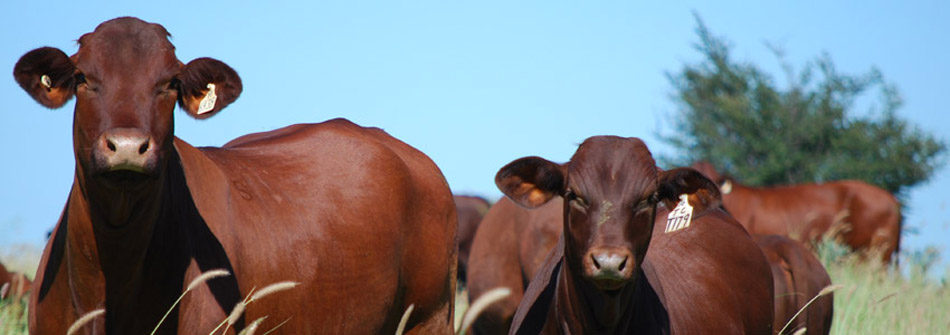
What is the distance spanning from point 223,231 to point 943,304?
762 cm

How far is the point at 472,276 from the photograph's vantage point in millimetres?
10562

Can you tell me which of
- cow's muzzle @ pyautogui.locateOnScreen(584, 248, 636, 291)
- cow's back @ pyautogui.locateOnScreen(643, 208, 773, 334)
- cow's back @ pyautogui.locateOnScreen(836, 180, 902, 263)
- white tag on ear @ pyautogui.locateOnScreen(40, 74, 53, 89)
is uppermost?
white tag on ear @ pyautogui.locateOnScreen(40, 74, 53, 89)

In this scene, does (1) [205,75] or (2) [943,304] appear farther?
(2) [943,304]

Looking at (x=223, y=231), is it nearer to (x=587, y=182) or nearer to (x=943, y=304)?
(x=587, y=182)

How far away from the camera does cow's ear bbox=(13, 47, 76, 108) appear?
4.45m

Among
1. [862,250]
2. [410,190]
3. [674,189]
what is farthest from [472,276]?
[862,250]

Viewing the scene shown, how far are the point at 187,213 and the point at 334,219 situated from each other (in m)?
1.13

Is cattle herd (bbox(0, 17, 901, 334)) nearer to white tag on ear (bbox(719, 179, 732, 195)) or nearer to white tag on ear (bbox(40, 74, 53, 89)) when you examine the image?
white tag on ear (bbox(40, 74, 53, 89))

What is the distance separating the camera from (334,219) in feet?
19.1

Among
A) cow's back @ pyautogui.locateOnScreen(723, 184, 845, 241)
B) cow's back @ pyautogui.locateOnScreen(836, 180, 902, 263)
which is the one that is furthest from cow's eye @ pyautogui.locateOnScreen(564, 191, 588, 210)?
cow's back @ pyautogui.locateOnScreen(836, 180, 902, 263)

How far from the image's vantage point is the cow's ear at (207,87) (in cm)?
473

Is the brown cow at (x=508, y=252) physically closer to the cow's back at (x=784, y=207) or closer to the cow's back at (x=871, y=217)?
the cow's back at (x=784, y=207)

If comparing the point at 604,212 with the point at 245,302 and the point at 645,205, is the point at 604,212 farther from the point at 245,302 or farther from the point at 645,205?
the point at 245,302

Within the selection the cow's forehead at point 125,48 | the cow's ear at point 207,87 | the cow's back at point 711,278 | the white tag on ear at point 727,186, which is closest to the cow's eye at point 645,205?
the cow's back at point 711,278
